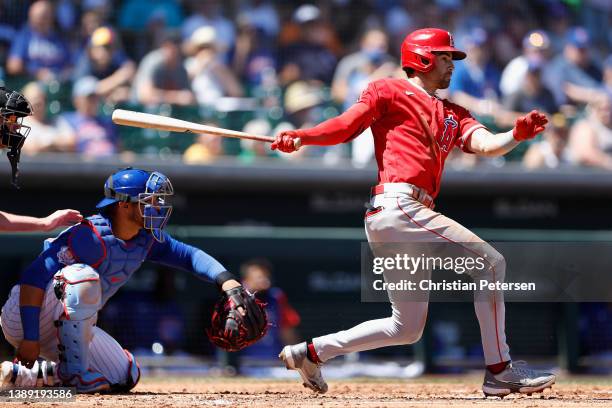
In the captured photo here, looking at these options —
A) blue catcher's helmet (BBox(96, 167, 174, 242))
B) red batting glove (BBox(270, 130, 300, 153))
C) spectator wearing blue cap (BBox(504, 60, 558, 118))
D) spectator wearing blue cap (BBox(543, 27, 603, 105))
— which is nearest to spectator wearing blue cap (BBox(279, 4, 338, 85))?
spectator wearing blue cap (BBox(504, 60, 558, 118))

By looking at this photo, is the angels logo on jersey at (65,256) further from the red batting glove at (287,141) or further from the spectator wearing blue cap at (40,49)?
the spectator wearing blue cap at (40,49)

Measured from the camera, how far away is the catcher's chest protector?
529cm

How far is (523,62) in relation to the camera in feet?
A: 35.3

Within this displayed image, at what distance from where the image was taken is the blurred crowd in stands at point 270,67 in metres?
9.38

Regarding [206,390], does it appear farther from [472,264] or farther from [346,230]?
[346,230]

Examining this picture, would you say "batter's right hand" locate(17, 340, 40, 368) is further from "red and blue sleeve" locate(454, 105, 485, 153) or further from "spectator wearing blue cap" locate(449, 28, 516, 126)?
"spectator wearing blue cap" locate(449, 28, 516, 126)

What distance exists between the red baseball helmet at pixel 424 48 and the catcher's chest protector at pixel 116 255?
1.54 m

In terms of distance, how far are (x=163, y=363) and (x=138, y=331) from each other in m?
0.33

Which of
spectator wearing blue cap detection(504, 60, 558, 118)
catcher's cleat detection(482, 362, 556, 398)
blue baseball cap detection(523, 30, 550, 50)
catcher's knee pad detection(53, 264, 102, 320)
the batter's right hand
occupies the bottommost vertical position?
catcher's cleat detection(482, 362, 556, 398)

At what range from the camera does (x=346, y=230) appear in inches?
369

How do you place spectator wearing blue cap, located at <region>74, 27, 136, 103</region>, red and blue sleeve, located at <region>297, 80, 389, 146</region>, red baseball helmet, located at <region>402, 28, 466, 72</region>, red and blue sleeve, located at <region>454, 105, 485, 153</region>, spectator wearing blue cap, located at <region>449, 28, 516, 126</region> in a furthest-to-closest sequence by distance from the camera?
spectator wearing blue cap, located at <region>449, 28, 516, 126</region>, spectator wearing blue cap, located at <region>74, 27, 136, 103</region>, red and blue sleeve, located at <region>454, 105, 485, 153</region>, red baseball helmet, located at <region>402, 28, 466, 72</region>, red and blue sleeve, located at <region>297, 80, 389, 146</region>

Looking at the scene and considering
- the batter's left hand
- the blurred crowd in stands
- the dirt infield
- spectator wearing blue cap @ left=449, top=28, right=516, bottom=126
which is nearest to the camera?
the dirt infield

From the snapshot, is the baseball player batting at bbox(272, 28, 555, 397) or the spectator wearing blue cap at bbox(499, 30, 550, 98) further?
the spectator wearing blue cap at bbox(499, 30, 550, 98)

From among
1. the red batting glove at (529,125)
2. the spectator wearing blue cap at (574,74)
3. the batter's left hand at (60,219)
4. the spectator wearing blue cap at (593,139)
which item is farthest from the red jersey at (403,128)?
the spectator wearing blue cap at (574,74)
